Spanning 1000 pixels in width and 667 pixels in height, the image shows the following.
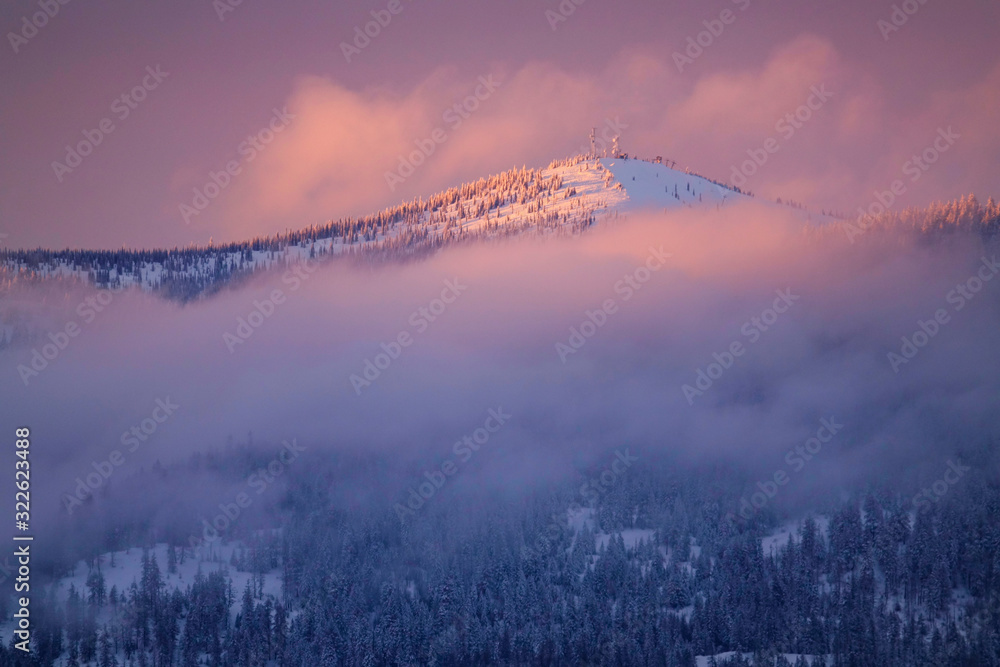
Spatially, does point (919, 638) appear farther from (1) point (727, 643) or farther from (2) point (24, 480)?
(2) point (24, 480)

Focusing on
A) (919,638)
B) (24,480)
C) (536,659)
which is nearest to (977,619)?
(919,638)

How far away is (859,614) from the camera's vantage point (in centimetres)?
19625

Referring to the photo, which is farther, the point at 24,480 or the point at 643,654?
the point at 643,654

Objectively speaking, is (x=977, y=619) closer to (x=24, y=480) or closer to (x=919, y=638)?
(x=919, y=638)

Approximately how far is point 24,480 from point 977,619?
531ft

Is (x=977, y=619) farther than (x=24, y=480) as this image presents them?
Yes

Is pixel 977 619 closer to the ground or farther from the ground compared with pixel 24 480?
closer to the ground

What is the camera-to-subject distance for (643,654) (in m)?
195

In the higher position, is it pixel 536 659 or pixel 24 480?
pixel 24 480

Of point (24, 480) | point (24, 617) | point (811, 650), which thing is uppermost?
point (24, 480)

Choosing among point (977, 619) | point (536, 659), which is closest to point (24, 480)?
point (536, 659)

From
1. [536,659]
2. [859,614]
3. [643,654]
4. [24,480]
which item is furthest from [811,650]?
[24,480]

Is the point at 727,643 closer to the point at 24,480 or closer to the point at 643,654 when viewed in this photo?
the point at 643,654

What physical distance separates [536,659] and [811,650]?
4701 centimetres
